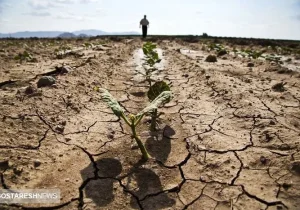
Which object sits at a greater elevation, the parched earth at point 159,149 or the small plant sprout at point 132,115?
the small plant sprout at point 132,115

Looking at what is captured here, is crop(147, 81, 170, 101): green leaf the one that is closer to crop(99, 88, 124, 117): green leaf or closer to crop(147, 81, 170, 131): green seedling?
crop(147, 81, 170, 131): green seedling

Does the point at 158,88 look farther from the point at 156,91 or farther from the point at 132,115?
the point at 132,115

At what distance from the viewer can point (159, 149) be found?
8.95 feet

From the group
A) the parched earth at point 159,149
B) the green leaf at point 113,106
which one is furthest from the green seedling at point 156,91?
the green leaf at point 113,106

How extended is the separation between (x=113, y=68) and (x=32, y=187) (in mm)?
4191

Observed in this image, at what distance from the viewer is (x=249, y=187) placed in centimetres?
212

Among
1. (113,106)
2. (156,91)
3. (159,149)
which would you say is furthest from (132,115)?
(156,91)

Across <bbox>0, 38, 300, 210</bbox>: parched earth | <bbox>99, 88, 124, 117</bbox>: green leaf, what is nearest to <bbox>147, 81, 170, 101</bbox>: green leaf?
<bbox>0, 38, 300, 210</bbox>: parched earth

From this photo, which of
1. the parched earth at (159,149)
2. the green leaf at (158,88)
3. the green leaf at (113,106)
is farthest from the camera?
the green leaf at (158,88)

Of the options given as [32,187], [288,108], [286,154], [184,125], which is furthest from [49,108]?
[288,108]

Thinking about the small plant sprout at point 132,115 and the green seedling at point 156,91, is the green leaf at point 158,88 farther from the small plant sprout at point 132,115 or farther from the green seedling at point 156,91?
the small plant sprout at point 132,115

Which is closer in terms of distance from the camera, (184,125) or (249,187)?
(249,187)

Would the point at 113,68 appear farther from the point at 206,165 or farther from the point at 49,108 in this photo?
the point at 206,165

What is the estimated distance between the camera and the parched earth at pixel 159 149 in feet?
6.81
